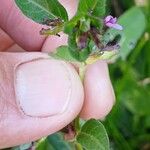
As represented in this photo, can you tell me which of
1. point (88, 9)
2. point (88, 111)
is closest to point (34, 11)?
point (88, 9)

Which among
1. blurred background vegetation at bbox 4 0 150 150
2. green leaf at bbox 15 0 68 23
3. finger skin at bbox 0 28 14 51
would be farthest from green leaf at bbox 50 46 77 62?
blurred background vegetation at bbox 4 0 150 150

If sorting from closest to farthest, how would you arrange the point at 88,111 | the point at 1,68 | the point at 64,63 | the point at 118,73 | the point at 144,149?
the point at 1,68, the point at 64,63, the point at 88,111, the point at 144,149, the point at 118,73

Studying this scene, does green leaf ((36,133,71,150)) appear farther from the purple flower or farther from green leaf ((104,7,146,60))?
green leaf ((104,7,146,60))

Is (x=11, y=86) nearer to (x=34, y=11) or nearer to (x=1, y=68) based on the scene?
(x=1, y=68)

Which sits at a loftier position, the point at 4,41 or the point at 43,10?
the point at 43,10

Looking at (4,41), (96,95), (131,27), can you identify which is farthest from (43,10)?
(131,27)

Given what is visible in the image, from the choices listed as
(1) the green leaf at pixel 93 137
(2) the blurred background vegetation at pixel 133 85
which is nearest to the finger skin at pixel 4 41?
(2) the blurred background vegetation at pixel 133 85

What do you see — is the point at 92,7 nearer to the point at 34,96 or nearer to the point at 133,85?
the point at 34,96
